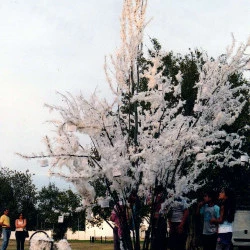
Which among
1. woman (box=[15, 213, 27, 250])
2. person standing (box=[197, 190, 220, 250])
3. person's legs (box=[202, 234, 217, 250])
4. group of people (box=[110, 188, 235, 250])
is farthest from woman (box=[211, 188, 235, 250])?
woman (box=[15, 213, 27, 250])

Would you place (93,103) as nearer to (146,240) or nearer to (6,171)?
(146,240)

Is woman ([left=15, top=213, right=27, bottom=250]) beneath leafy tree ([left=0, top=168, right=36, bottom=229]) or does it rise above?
beneath

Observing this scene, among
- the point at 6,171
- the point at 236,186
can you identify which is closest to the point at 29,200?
the point at 6,171

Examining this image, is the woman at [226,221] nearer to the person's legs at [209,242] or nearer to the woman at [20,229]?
the person's legs at [209,242]

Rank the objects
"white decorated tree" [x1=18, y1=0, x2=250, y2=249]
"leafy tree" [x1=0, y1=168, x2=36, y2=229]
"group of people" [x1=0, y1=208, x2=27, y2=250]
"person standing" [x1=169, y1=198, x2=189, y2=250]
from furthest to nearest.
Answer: "leafy tree" [x1=0, y1=168, x2=36, y2=229]
"group of people" [x1=0, y1=208, x2=27, y2=250]
"person standing" [x1=169, y1=198, x2=189, y2=250]
"white decorated tree" [x1=18, y1=0, x2=250, y2=249]

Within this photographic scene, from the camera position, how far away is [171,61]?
29.9m

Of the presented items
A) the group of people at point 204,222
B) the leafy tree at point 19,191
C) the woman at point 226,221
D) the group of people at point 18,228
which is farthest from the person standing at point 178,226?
the leafy tree at point 19,191

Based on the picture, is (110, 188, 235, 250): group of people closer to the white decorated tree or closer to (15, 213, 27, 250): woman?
the white decorated tree

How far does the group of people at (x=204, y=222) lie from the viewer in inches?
366

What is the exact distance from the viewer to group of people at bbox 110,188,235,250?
30.5ft

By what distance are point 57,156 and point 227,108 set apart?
9.73 feet

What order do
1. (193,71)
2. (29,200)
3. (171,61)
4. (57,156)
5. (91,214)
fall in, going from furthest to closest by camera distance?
(29,200)
(171,61)
(193,71)
(91,214)
(57,156)

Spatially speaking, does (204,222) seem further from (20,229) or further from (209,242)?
(20,229)

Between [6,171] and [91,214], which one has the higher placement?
[6,171]
